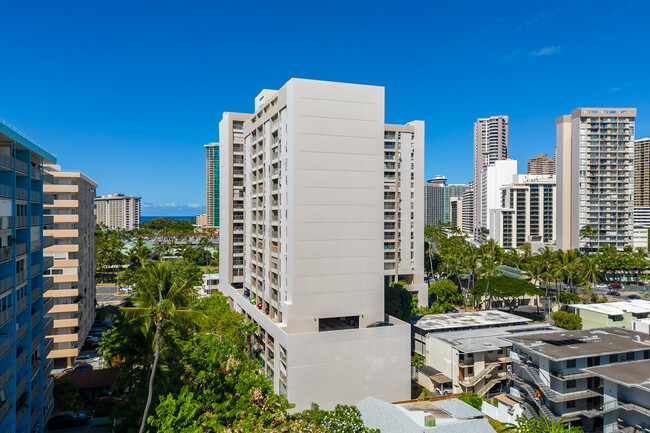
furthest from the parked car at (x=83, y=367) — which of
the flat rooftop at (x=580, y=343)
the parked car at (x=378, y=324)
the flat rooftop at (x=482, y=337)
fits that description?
the flat rooftop at (x=580, y=343)

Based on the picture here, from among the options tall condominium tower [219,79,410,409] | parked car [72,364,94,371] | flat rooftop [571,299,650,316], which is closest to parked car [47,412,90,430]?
parked car [72,364,94,371]

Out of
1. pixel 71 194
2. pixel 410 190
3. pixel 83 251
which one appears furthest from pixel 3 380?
pixel 410 190

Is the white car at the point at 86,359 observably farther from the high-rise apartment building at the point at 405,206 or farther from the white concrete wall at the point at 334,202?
the high-rise apartment building at the point at 405,206

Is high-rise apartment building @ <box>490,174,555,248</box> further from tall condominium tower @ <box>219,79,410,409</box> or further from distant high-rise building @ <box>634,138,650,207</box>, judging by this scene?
tall condominium tower @ <box>219,79,410,409</box>

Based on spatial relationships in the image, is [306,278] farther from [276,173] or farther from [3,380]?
[3,380]

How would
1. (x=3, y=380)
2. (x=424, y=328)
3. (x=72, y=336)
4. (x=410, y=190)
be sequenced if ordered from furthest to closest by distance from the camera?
(x=410, y=190)
(x=424, y=328)
(x=72, y=336)
(x=3, y=380)

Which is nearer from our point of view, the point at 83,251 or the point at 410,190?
the point at 83,251

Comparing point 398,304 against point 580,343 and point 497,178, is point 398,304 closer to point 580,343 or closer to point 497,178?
point 580,343
